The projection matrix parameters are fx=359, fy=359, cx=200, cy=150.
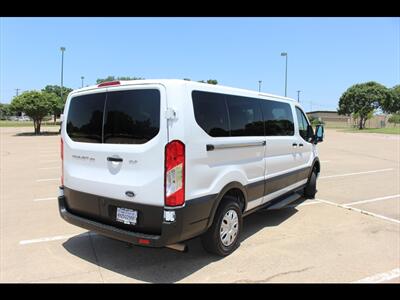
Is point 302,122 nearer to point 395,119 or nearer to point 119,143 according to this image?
point 119,143

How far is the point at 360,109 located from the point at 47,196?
68.4m

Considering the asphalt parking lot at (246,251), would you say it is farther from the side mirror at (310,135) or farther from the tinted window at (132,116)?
the tinted window at (132,116)

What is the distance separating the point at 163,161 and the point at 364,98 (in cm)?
7148

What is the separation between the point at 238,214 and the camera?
4.72m

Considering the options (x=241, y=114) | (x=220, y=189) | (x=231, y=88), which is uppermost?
(x=231, y=88)

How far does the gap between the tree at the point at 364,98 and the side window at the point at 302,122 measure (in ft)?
209

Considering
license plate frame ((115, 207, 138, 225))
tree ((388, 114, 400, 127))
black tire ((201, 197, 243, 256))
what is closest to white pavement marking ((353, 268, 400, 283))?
black tire ((201, 197, 243, 256))

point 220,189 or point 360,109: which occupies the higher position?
point 360,109

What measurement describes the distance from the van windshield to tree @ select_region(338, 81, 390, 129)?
67703mm

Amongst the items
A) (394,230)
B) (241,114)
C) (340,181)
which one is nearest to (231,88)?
(241,114)

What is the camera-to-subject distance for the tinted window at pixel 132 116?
3795mm

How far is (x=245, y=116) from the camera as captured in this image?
4.86m

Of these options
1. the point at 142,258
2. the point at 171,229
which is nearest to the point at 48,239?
the point at 142,258
